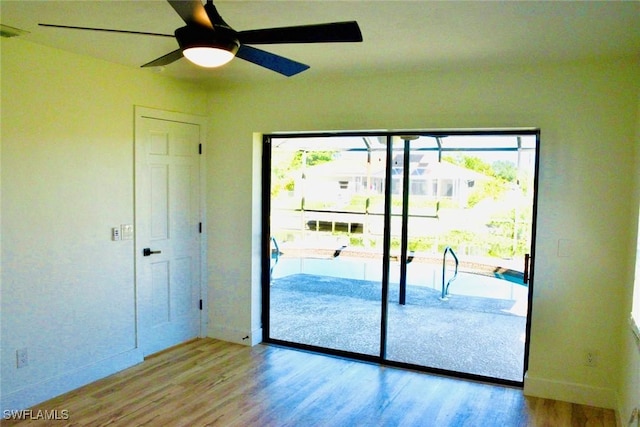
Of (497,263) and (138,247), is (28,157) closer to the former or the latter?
(138,247)

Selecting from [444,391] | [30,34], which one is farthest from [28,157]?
[444,391]

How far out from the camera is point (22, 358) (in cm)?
319

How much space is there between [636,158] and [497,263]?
5.02 feet

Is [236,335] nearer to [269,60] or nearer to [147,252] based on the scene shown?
[147,252]

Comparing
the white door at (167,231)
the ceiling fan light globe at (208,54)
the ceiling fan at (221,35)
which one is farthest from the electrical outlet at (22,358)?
the ceiling fan light globe at (208,54)

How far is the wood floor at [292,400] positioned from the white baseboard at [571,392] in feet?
0.20

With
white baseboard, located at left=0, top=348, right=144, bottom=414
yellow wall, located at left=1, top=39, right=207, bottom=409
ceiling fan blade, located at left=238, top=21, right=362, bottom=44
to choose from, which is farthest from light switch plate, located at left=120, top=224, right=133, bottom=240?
ceiling fan blade, located at left=238, top=21, right=362, bottom=44

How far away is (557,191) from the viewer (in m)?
3.42

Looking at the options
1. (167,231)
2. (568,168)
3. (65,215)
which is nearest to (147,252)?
(167,231)

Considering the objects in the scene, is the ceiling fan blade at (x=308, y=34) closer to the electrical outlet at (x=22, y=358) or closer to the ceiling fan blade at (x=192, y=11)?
the ceiling fan blade at (x=192, y=11)

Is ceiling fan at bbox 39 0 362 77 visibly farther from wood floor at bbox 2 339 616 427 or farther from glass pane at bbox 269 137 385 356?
wood floor at bbox 2 339 616 427

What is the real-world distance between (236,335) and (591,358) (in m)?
3.13

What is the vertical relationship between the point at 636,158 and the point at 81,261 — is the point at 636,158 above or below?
above

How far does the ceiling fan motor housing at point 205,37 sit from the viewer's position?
1.89 meters
